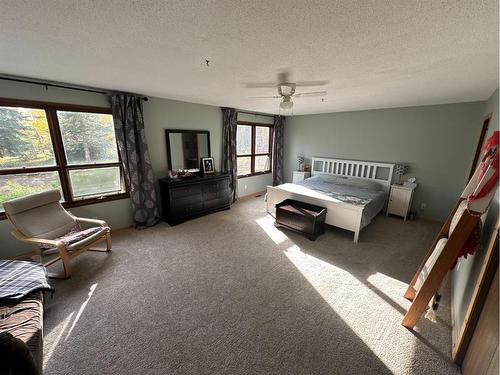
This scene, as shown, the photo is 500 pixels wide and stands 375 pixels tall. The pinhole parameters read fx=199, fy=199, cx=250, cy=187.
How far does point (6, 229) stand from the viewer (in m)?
2.48

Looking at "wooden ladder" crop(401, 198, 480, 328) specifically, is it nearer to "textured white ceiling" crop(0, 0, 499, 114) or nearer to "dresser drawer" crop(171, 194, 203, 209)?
"textured white ceiling" crop(0, 0, 499, 114)

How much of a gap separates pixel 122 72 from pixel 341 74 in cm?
230

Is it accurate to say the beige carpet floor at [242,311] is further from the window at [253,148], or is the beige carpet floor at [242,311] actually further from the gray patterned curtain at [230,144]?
the window at [253,148]

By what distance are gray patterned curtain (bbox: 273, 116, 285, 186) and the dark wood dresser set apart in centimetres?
200

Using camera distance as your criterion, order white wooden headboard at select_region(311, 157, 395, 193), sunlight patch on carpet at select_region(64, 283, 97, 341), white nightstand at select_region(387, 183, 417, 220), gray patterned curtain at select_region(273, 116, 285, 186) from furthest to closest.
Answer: gray patterned curtain at select_region(273, 116, 285, 186)
white wooden headboard at select_region(311, 157, 395, 193)
white nightstand at select_region(387, 183, 417, 220)
sunlight patch on carpet at select_region(64, 283, 97, 341)

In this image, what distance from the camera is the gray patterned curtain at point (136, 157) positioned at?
3.04 m

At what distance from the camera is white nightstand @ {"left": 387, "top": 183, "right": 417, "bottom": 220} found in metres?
3.79

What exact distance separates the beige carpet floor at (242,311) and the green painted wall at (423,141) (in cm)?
139

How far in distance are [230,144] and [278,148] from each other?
1720 millimetres

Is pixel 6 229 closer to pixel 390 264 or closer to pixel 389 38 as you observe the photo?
pixel 389 38

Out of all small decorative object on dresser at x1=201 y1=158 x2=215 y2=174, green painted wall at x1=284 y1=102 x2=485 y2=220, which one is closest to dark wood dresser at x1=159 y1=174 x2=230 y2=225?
small decorative object on dresser at x1=201 y1=158 x2=215 y2=174

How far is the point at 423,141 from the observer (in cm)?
378

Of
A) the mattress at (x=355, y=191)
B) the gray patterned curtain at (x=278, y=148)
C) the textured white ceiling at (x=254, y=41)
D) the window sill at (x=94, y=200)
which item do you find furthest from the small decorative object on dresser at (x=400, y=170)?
the window sill at (x=94, y=200)

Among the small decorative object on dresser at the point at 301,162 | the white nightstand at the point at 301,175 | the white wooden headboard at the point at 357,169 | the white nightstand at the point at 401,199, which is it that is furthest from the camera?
the small decorative object on dresser at the point at 301,162
